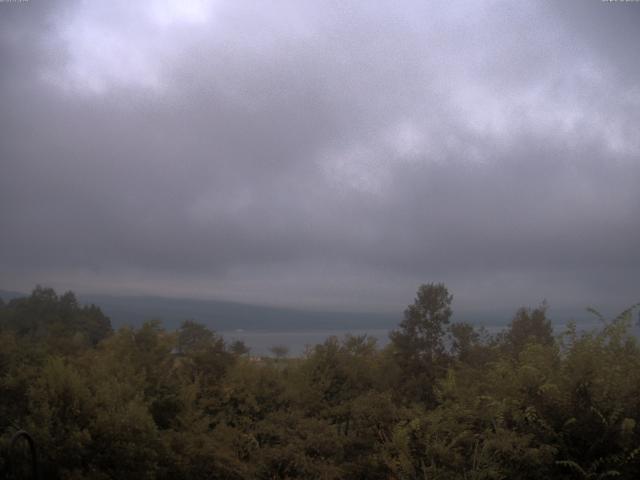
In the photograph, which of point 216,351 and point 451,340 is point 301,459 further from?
point 451,340

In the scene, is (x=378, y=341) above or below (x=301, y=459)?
above

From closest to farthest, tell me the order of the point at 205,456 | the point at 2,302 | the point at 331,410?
the point at 205,456 < the point at 331,410 < the point at 2,302

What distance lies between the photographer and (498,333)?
2405 centimetres

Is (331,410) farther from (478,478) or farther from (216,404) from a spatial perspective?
(478,478)

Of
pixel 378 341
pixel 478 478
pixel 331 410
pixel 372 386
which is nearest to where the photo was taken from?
pixel 478 478

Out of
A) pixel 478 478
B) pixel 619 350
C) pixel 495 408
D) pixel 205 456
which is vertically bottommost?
pixel 205 456

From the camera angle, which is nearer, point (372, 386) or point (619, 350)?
point (619, 350)

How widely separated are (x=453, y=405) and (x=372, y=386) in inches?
393

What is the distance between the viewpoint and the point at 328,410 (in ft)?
61.5

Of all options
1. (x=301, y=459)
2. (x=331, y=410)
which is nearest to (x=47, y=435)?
(x=301, y=459)

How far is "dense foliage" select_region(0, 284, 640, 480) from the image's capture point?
916cm

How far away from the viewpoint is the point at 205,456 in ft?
45.2

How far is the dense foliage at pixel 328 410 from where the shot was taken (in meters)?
9.16

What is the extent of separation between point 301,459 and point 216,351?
11110 mm
